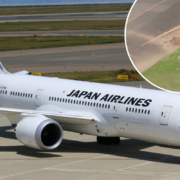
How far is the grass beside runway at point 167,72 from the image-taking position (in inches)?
717

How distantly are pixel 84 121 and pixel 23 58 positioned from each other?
53.1 m

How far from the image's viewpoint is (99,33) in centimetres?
11819

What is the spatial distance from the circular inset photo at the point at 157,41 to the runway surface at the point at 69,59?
48.4 m

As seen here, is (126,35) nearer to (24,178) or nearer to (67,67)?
(24,178)

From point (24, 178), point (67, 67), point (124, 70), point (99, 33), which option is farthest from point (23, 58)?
point (24, 178)

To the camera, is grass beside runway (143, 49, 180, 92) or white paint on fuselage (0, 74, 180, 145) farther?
white paint on fuselage (0, 74, 180, 145)

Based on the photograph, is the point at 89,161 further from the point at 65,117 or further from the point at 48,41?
the point at 48,41

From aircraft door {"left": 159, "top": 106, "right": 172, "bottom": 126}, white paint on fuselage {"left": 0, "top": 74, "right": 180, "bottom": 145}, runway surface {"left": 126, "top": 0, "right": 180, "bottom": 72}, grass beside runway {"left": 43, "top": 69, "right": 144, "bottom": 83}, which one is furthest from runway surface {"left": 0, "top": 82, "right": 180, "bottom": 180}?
grass beside runway {"left": 43, "top": 69, "right": 144, "bottom": 83}

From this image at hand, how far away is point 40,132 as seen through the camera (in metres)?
26.7

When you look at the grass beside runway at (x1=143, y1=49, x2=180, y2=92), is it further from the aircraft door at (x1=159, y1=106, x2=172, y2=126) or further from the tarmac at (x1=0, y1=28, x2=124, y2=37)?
the tarmac at (x1=0, y1=28, x2=124, y2=37)

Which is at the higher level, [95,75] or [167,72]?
[95,75]

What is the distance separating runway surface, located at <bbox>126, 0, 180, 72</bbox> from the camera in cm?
1872

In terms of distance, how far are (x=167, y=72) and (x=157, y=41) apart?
1460mm

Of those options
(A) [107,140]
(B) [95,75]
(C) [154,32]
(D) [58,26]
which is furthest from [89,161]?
(D) [58,26]
